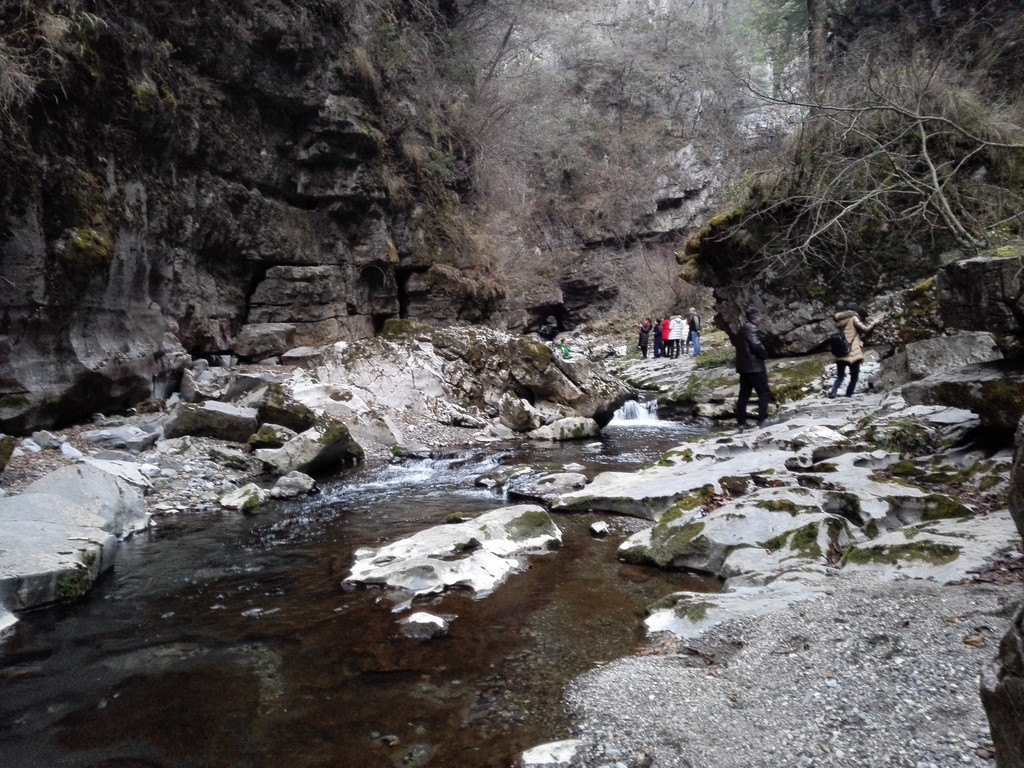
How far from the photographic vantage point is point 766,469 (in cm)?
726

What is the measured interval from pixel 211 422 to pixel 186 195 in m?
6.32

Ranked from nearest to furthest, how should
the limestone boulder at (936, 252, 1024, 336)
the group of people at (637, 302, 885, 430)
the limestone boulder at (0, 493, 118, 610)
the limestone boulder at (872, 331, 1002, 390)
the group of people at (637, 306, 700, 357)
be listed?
the limestone boulder at (0, 493, 118, 610) < the limestone boulder at (936, 252, 1024, 336) < the group of people at (637, 302, 885, 430) < the limestone boulder at (872, 331, 1002, 390) < the group of people at (637, 306, 700, 357)

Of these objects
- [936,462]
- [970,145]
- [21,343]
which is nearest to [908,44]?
[970,145]

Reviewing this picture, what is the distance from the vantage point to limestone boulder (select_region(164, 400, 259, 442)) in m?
9.98

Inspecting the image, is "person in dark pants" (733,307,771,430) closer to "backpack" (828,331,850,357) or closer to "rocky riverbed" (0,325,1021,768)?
"rocky riverbed" (0,325,1021,768)

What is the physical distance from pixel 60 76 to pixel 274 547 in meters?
8.43

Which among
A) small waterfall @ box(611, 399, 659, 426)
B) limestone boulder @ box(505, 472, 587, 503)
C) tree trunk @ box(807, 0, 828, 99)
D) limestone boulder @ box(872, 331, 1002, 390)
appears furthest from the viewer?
tree trunk @ box(807, 0, 828, 99)

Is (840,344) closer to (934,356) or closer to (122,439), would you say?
(934,356)

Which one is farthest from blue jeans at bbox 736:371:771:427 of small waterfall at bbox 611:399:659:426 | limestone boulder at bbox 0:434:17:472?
limestone boulder at bbox 0:434:17:472

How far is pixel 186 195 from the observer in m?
13.9

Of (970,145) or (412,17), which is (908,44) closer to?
(970,145)

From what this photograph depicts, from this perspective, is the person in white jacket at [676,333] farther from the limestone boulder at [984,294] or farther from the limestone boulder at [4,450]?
the limestone boulder at [4,450]

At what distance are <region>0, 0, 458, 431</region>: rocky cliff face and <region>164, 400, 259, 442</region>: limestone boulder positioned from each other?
196cm

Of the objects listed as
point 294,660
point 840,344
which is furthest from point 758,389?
point 294,660
